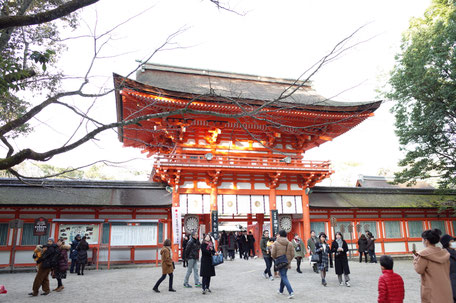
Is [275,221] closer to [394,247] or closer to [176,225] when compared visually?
[176,225]

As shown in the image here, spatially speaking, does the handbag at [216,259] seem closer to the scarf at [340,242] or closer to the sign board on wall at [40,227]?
the scarf at [340,242]

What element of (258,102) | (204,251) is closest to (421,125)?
(258,102)

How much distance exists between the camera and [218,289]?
9.21 m

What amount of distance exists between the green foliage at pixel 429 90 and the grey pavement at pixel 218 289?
9013mm

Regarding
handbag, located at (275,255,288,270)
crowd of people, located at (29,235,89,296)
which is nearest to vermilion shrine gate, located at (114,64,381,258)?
crowd of people, located at (29,235,89,296)

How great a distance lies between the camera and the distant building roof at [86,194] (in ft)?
50.6

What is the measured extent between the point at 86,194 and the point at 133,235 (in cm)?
405

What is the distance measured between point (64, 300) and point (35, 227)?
845 cm

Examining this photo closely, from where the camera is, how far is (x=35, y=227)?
14.8 m

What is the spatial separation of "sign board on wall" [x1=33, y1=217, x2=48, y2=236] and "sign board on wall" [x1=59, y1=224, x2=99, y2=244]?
94cm

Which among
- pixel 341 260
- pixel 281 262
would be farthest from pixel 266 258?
pixel 281 262

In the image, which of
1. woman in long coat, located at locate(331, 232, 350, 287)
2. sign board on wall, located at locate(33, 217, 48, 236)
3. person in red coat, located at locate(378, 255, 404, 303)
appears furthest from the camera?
sign board on wall, located at locate(33, 217, 48, 236)

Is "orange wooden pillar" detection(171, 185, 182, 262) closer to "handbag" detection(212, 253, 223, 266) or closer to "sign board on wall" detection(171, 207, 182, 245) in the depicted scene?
"sign board on wall" detection(171, 207, 182, 245)

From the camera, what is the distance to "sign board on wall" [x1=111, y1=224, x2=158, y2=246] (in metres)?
14.4
